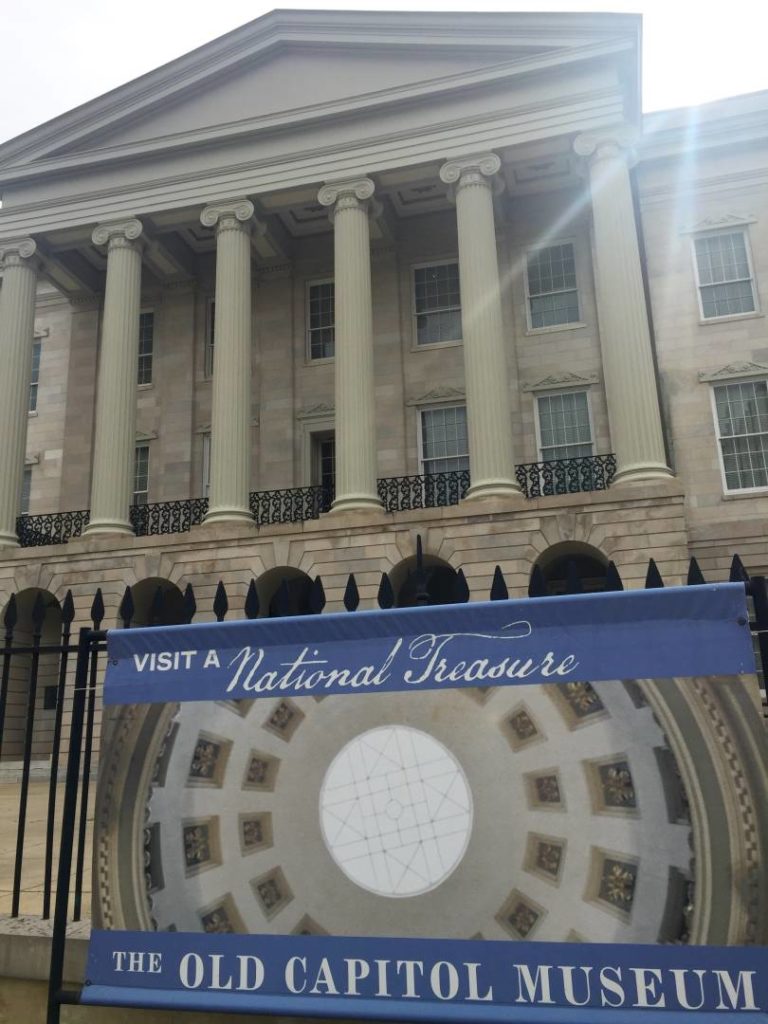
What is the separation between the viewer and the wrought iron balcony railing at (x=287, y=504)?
83.1 feet

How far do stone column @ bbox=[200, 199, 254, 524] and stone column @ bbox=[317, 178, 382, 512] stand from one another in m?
2.77

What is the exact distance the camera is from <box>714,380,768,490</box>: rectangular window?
77.4ft

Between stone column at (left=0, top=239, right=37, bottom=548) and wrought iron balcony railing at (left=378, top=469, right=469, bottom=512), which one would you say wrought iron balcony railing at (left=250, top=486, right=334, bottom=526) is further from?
stone column at (left=0, top=239, right=37, bottom=548)

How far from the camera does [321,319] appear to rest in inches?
1150

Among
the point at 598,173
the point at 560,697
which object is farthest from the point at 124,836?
the point at 598,173

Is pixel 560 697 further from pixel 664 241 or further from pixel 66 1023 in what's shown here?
pixel 664 241

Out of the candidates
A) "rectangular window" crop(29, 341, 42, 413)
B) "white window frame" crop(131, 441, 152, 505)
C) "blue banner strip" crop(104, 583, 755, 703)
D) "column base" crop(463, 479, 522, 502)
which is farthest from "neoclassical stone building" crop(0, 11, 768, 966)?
"blue banner strip" crop(104, 583, 755, 703)

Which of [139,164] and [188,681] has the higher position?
[139,164]

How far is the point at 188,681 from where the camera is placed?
4.04 metres

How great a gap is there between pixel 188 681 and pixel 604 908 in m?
2.08

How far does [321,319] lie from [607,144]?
35.7ft

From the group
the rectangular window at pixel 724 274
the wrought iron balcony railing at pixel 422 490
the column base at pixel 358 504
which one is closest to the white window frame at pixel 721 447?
the rectangular window at pixel 724 274

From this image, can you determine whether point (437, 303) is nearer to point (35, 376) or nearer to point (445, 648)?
point (35, 376)

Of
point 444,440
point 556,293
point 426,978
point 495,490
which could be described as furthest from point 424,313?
point 426,978
